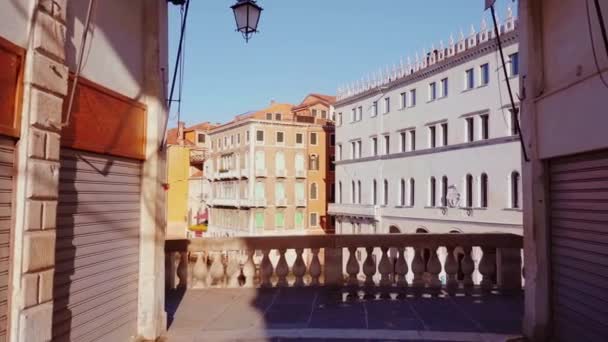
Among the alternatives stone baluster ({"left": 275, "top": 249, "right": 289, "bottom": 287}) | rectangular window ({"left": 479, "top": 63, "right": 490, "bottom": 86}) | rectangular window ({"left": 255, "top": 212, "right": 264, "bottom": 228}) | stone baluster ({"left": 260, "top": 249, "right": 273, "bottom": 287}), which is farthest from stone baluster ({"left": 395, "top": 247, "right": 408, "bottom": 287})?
rectangular window ({"left": 255, "top": 212, "right": 264, "bottom": 228})

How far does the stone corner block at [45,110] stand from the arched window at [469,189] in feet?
111

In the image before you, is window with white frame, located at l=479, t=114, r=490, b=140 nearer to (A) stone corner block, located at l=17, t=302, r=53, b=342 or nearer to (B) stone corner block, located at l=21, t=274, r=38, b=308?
(A) stone corner block, located at l=17, t=302, r=53, b=342

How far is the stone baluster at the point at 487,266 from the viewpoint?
27.2 ft

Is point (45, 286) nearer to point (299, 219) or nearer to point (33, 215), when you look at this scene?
Answer: point (33, 215)

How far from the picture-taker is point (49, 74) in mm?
3920

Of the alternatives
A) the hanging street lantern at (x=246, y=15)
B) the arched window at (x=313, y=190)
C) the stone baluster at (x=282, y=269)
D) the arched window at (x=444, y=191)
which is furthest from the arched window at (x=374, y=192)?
the hanging street lantern at (x=246, y=15)

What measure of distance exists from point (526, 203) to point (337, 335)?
2618mm

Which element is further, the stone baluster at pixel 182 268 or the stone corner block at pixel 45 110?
the stone baluster at pixel 182 268

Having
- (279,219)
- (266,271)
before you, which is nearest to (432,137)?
(279,219)

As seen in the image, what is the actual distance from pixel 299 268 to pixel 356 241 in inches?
38.6

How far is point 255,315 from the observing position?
6996 mm

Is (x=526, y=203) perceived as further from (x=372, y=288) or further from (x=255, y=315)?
(x=255, y=315)

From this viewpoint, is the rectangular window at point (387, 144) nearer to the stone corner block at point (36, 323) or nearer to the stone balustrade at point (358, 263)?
the stone balustrade at point (358, 263)

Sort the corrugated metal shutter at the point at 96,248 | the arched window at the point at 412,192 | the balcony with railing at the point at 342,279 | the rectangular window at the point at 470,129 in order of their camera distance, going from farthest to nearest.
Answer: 1. the arched window at the point at 412,192
2. the rectangular window at the point at 470,129
3. the balcony with railing at the point at 342,279
4. the corrugated metal shutter at the point at 96,248
